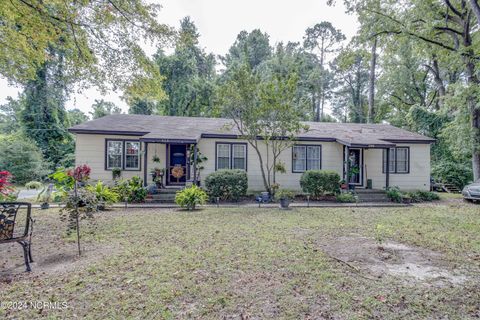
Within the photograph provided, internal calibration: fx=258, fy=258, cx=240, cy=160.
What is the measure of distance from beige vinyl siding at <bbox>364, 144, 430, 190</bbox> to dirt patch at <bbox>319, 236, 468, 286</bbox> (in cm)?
926

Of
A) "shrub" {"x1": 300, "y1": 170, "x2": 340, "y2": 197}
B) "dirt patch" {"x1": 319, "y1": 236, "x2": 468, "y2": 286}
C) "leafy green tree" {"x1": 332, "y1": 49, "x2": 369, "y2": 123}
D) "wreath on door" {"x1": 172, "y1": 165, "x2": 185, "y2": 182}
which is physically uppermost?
"leafy green tree" {"x1": 332, "y1": 49, "x2": 369, "y2": 123}

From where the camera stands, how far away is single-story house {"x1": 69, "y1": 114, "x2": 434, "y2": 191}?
12.3m

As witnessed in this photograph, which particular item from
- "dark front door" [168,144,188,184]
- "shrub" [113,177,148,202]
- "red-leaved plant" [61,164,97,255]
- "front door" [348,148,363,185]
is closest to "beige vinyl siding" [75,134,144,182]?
"shrub" [113,177,148,202]

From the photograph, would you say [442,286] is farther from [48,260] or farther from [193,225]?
[48,260]

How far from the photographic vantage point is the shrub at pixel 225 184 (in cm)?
1113

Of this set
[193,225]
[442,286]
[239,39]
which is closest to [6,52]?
[193,225]

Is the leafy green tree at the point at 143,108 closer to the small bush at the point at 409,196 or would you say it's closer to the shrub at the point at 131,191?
the shrub at the point at 131,191

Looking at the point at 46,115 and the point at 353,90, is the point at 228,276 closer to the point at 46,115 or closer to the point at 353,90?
the point at 46,115

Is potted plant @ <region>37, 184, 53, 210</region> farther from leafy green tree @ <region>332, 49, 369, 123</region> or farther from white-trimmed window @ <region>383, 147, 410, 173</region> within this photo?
leafy green tree @ <region>332, 49, 369, 123</region>

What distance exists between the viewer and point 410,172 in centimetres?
1419

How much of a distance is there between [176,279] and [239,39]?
3419 cm

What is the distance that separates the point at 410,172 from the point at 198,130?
463 inches

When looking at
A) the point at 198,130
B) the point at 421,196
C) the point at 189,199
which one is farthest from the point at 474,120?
the point at 189,199

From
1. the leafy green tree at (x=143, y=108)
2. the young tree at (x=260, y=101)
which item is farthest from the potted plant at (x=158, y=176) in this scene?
the leafy green tree at (x=143, y=108)
